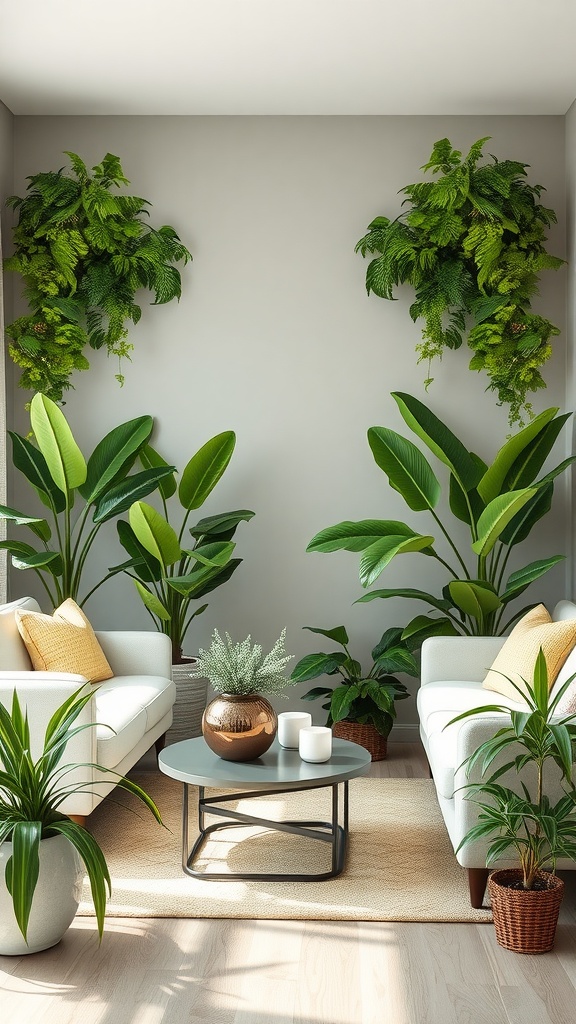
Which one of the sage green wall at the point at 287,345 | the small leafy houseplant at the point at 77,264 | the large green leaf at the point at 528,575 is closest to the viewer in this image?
the large green leaf at the point at 528,575

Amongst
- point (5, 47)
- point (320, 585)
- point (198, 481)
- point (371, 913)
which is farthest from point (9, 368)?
point (371, 913)

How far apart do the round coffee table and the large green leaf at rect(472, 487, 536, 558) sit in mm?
1199

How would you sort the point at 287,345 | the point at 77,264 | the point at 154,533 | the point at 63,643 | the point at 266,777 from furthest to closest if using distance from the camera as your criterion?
the point at 287,345, the point at 77,264, the point at 154,533, the point at 63,643, the point at 266,777

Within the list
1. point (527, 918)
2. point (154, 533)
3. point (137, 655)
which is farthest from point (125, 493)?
point (527, 918)

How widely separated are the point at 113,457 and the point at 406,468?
4.49ft

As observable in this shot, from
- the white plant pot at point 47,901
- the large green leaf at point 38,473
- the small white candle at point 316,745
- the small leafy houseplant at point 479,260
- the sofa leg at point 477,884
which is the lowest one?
the sofa leg at point 477,884

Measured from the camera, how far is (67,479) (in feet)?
14.4

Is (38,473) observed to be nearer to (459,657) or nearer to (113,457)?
(113,457)

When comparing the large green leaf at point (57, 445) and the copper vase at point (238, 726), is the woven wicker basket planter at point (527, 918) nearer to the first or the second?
the copper vase at point (238, 726)

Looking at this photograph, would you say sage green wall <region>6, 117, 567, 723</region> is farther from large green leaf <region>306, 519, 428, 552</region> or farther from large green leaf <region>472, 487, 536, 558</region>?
large green leaf <region>472, 487, 536, 558</region>

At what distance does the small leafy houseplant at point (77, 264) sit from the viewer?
4613 mm

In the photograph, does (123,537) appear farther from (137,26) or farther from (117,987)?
(117,987)

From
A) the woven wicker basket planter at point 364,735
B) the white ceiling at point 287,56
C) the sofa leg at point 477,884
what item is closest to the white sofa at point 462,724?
the sofa leg at point 477,884

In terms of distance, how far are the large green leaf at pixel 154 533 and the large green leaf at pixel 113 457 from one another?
34 cm
